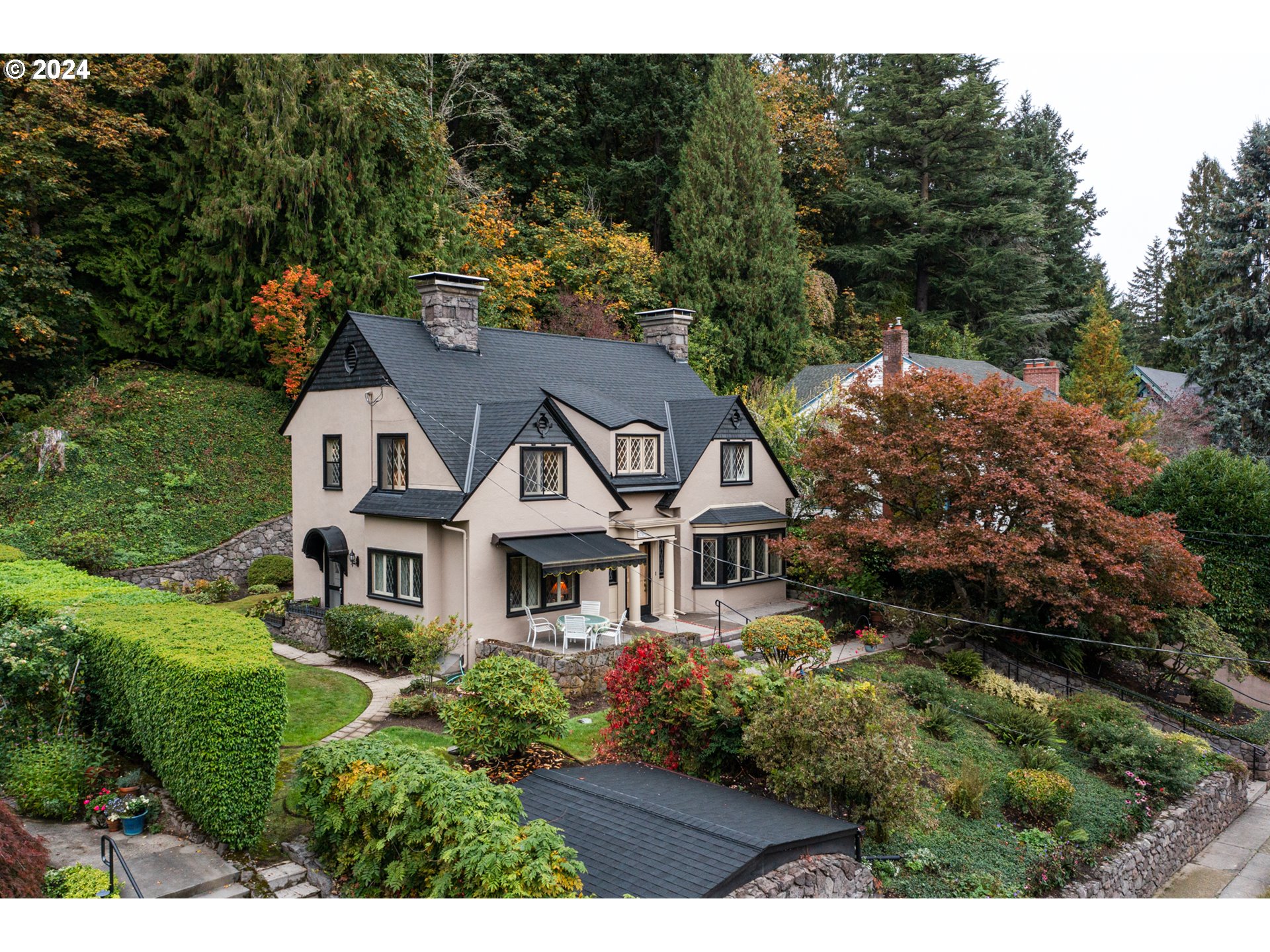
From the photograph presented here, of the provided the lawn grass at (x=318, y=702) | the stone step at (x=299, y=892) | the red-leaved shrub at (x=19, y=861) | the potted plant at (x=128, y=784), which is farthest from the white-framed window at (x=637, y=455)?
the red-leaved shrub at (x=19, y=861)

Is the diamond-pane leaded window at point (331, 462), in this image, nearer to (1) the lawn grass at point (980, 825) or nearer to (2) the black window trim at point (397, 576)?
(2) the black window trim at point (397, 576)

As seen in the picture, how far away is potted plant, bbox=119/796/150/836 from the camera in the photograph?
10062 mm

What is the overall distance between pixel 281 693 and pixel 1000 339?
5216 centimetres

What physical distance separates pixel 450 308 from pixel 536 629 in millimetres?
8666

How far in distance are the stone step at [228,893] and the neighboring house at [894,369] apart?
30.3 metres

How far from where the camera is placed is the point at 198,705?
9484 mm

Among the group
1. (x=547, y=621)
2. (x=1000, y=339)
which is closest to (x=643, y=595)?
(x=547, y=621)

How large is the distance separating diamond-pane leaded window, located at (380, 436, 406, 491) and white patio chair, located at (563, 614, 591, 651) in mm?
5223

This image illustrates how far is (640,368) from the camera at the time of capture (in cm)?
2652

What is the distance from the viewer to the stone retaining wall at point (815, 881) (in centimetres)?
842

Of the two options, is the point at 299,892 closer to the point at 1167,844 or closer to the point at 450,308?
the point at 1167,844

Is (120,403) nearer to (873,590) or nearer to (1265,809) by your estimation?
(873,590)

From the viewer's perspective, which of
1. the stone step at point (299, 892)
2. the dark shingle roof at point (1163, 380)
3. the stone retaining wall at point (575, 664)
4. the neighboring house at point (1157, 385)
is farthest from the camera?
the dark shingle roof at point (1163, 380)

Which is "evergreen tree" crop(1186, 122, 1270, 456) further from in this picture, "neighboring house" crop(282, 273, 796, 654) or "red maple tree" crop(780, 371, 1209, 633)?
"neighboring house" crop(282, 273, 796, 654)
